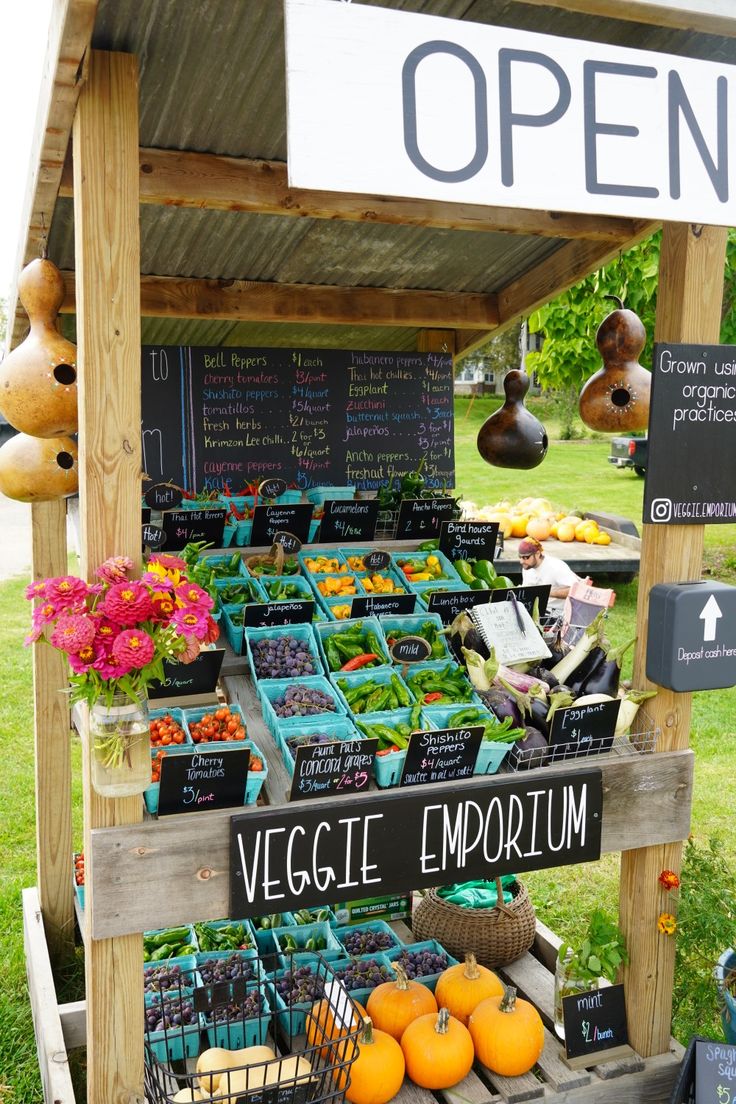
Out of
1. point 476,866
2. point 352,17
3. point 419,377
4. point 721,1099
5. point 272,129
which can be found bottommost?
point 721,1099

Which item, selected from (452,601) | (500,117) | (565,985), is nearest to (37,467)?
(452,601)

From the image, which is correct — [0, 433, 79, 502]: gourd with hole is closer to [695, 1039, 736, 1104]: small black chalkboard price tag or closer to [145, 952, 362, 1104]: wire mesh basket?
[145, 952, 362, 1104]: wire mesh basket

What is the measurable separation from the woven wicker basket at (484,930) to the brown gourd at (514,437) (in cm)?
190

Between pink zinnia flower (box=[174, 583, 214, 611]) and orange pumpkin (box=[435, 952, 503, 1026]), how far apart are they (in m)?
1.61

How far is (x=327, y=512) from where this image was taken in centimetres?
408

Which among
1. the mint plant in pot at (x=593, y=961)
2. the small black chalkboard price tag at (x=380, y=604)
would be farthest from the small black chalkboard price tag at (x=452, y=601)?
the mint plant in pot at (x=593, y=961)

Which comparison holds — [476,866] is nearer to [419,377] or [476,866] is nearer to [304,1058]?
[304,1058]

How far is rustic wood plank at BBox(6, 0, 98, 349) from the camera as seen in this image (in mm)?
1893

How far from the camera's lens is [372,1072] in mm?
2768

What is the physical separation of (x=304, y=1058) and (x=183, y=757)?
110 centimetres

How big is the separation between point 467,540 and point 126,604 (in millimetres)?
2186

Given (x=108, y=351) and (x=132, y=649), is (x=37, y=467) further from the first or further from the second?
(x=132, y=649)

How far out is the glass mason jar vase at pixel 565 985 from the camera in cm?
305

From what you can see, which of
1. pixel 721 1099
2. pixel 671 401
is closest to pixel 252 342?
pixel 671 401
